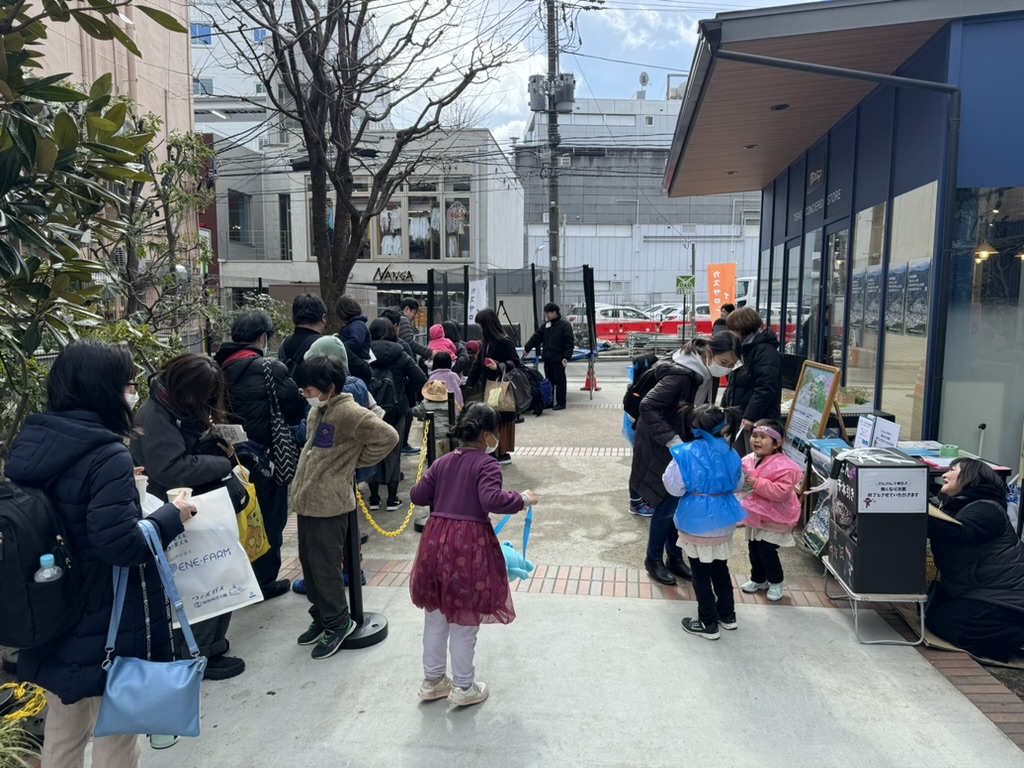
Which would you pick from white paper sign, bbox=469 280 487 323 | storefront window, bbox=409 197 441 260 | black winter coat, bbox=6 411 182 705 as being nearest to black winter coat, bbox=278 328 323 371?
black winter coat, bbox=6 411 182 705

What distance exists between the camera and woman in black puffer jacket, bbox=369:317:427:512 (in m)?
6.35

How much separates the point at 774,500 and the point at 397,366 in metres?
3.58

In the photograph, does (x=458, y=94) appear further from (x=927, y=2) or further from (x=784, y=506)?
(x=784, y=506)

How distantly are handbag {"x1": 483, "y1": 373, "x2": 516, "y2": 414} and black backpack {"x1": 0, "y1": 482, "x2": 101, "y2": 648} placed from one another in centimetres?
529

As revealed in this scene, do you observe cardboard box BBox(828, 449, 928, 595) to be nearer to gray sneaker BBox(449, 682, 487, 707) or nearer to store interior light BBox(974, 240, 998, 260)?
gray sneaker BBox(449, 682, 487, 707)

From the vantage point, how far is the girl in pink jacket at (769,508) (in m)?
4.30

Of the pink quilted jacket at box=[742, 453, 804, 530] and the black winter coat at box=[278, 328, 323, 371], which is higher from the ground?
the black winter coat at box=[278, 328, 323, 371]

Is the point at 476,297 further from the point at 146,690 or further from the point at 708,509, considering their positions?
the point at 146,690

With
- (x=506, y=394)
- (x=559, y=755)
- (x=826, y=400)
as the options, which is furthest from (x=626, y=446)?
(x=559, y=755)

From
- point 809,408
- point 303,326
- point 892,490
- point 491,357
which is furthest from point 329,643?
point 491,357

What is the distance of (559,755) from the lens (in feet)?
9.64

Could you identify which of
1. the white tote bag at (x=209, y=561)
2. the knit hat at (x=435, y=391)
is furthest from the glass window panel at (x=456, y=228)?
the white tote bag at (x=209, y=561)

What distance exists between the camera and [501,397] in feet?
24.4

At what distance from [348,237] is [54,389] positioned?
6.91 meters
